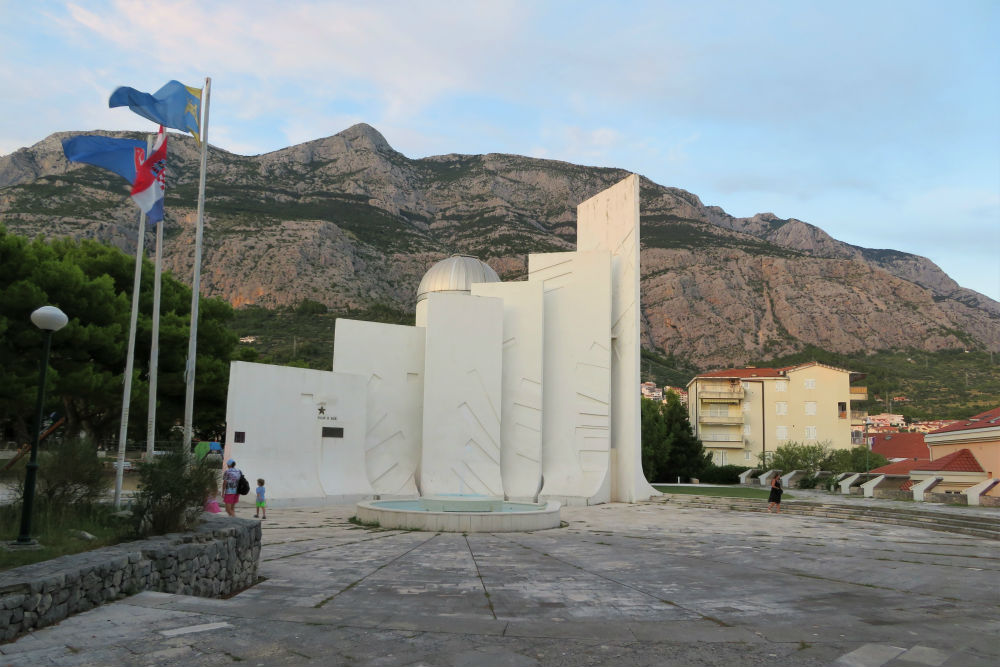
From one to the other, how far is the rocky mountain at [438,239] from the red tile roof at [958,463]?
54.1m

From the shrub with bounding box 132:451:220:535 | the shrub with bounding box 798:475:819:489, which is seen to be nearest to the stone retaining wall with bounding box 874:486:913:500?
the shrub with bounding box 798:475:819:489

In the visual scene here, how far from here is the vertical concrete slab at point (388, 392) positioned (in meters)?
26.3

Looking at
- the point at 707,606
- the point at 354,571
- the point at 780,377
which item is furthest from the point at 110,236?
the point at 707,606

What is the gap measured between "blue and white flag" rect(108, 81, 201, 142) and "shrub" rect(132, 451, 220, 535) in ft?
24.9

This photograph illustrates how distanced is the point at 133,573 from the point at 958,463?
29.3m

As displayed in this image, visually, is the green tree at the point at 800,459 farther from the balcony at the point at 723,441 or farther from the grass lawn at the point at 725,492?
the grass lawn at the point at 725,492

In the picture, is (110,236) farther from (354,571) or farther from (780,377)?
(354,571)

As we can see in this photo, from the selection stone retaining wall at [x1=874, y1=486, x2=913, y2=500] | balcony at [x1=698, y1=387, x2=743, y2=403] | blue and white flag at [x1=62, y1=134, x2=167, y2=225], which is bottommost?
stone retaining wall at [x1=874, y1=486, x2=913, y2=500]

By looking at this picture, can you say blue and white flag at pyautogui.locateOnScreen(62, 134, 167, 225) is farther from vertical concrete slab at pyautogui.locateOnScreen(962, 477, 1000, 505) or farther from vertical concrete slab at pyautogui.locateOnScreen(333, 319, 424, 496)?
vertical concrete slab at pyautogui.locateOnScreen(962, 477, 1000, 505)

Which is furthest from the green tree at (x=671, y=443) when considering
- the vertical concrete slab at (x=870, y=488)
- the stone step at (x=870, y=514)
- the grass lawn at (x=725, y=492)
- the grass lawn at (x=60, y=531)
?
the grass lawn at (x=60, y=531)

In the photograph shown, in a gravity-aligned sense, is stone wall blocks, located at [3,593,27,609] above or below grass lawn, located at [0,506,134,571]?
below

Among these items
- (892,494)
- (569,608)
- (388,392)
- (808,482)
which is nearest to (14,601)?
(569,608)

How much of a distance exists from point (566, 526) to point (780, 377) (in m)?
41.9

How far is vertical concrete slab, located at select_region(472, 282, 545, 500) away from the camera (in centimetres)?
2661
